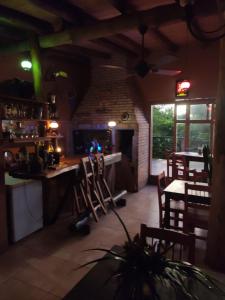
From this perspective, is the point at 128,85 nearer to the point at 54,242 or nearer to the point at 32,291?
the point at 54,242

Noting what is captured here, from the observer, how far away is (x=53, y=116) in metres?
4.31

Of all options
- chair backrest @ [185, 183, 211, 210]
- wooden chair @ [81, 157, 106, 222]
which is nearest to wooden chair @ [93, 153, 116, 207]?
wooden chair @ [81, 157, 106, 222]

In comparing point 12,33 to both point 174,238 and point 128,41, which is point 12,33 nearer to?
point 128,41

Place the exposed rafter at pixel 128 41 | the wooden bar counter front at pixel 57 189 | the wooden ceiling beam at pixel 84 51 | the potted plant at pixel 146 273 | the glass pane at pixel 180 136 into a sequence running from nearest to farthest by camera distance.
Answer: the potted plant at pixel 146 273 → the wooden bar counter front at pixel 57 189 → the exposed rafter at pixel 128 41 → the wooden ceiling beam at pixel 84 51 → the glass pane at pixel 180 136

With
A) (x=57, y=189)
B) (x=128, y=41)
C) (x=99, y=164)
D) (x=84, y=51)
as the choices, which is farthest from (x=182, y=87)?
(x=57, y=189)

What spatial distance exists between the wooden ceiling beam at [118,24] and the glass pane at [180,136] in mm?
3262

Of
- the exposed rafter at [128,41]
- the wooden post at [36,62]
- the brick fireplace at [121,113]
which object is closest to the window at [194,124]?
the brick fireplace at [121,113]

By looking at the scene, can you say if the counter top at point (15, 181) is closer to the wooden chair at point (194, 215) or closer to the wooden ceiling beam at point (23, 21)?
the wooden chair at point (194, 215)

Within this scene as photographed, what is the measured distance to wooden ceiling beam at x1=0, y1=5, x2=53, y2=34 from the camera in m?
3.41

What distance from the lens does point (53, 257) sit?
2924 millimetres

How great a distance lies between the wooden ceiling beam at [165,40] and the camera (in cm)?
451

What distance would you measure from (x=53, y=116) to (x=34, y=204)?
165 cm

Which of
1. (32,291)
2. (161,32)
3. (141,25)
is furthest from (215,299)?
(161,32)

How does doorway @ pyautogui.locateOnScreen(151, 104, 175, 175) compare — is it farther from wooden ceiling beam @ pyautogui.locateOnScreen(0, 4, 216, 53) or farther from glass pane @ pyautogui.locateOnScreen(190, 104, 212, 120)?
wooden ceiling beam @ pyautogui.locateOnScreen(0, 4, 216, 53)
